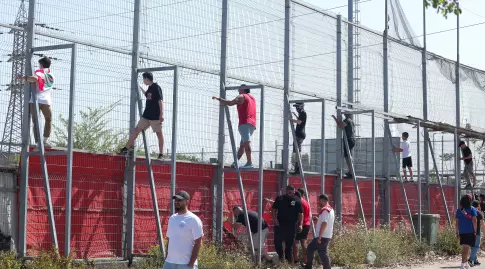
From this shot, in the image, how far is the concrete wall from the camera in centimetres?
1891

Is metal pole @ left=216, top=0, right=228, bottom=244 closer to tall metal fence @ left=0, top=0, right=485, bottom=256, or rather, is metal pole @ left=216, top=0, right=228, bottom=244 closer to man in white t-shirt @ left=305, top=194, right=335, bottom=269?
tall metal fence @ left=0, top=0, right=485, bottom=256

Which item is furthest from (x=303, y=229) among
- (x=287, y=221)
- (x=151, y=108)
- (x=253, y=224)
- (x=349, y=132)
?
(x=151, y=108)

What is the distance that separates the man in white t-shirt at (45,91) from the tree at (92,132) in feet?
1.59

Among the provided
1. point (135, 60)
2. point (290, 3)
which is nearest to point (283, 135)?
point (290, 3)

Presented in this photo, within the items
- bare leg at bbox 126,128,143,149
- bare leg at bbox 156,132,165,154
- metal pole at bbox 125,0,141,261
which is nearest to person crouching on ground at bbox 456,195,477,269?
bare leg at bbox 156,132,165,154

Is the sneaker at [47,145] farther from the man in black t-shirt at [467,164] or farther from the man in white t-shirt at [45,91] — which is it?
the man in black t-shirt at [467,164]

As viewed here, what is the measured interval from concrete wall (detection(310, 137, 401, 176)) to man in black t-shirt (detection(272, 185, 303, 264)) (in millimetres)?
3097

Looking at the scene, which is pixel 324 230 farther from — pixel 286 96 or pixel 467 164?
pixel 467 164

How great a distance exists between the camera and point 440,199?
23953 mm

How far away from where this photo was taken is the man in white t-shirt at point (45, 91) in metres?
12.4

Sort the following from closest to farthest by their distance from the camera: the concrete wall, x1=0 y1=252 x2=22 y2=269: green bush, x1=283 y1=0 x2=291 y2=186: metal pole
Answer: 1. x1=0 y1=252 x2=22 y2=269: green bush
2. x1=283 y1=0 x2=291 y2=186: metal pole
3. the concrete wall

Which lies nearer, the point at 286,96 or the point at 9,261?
A: the point at 9,261

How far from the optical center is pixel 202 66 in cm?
1550

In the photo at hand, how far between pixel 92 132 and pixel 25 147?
166cm
